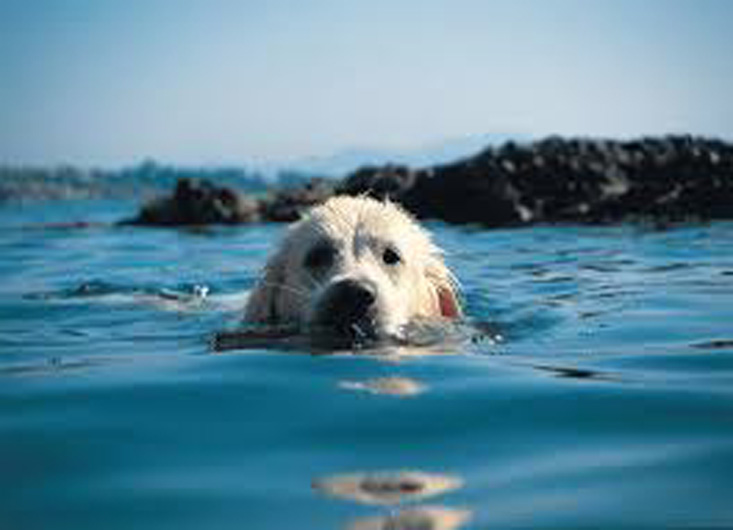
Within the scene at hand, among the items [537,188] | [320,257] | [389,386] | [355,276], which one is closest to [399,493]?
[389,386]

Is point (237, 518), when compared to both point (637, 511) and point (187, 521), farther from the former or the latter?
point (637, 511)

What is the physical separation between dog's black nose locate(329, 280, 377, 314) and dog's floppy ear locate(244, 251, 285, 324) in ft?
4.26

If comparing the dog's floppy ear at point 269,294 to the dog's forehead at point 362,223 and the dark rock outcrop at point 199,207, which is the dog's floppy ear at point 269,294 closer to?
the dog's forehead at point 362,223

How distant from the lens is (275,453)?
3.37 meters

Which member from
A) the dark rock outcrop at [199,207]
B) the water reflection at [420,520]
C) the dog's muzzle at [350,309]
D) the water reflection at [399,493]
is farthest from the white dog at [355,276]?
the dark rock outcrop at [199,207]

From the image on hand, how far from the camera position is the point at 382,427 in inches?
144

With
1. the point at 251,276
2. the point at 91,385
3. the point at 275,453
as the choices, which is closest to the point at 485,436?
the point at 275,453

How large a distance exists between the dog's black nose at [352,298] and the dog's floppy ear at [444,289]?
151cm

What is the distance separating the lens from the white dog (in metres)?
6.17

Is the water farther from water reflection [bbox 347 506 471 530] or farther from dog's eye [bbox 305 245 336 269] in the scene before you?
dog's eye [bbox 305 245 336 269]

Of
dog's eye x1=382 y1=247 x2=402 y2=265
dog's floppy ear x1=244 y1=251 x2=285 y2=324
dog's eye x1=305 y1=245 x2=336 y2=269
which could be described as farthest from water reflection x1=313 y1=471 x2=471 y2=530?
dog's floppy ear x1=244 y1=251 x2=285 y2=324

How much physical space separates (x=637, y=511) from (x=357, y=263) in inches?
167

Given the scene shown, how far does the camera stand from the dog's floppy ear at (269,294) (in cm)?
741

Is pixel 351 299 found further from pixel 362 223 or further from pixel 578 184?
pixel 578 184
